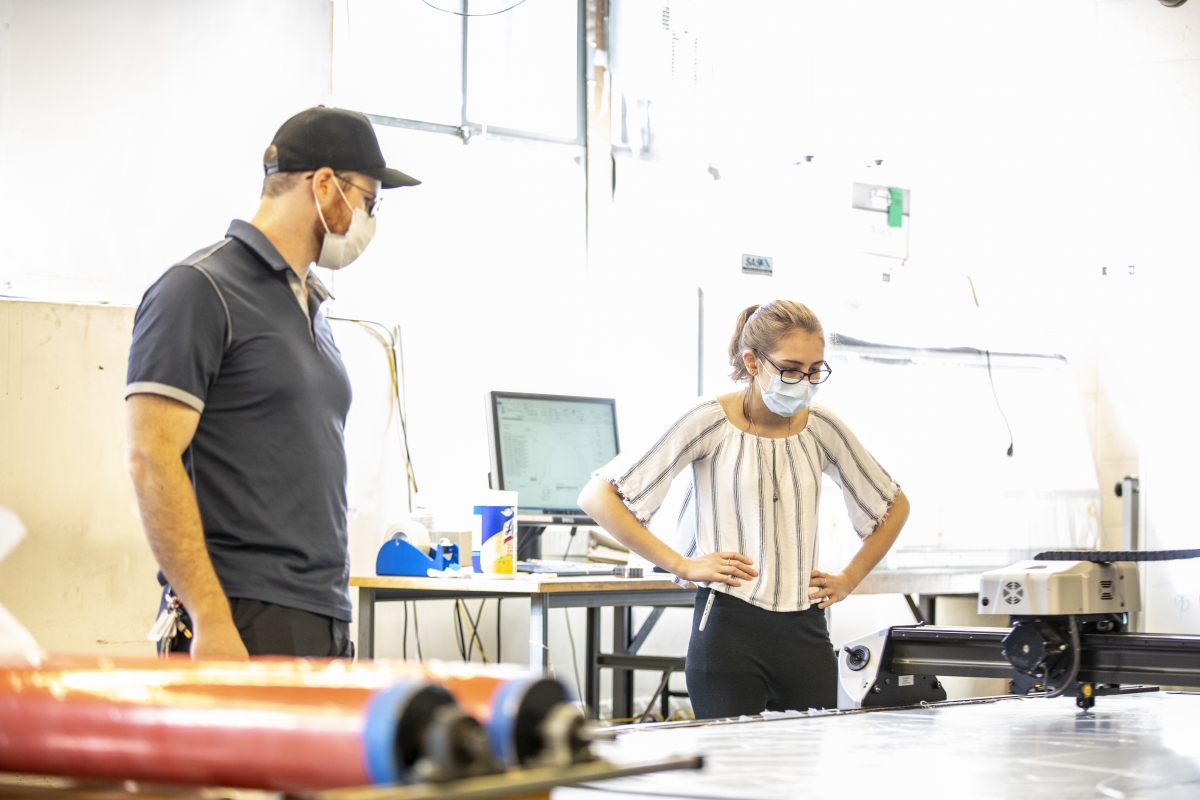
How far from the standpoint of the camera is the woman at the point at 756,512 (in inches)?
84.9

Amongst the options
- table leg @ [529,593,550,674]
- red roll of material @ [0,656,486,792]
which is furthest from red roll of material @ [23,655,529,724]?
table leg @ [529,593,550,674]

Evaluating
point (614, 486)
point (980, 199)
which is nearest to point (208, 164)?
point (614, 486)

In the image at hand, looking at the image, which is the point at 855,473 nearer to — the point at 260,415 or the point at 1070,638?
the point at 1070,638

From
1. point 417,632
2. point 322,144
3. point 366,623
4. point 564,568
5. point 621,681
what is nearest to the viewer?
point 322,144

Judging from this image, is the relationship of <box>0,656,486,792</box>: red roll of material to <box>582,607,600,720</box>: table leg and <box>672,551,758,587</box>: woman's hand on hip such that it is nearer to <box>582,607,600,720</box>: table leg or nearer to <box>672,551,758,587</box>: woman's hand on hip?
<box>672,551,758,587</box>: woman's hand on hip

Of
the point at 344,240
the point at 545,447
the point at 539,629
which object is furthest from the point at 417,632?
the point at 344,240

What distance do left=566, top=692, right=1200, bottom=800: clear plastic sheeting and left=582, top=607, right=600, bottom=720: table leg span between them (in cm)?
218

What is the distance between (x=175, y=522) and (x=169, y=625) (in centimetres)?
17

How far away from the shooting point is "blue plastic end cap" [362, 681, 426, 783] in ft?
2.11

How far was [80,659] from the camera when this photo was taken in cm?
83

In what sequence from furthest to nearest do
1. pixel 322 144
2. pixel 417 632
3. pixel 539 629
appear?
pixel 417 632, pixel 539 629, pixel 322 144

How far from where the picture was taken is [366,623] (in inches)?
126

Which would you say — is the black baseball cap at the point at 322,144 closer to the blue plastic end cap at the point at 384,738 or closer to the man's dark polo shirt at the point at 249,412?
the man's dark polo shirt at the point at 249,412

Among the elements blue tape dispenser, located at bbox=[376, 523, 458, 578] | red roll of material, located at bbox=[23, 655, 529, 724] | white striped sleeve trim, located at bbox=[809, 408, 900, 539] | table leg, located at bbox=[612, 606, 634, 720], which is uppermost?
white striped sleeve trim, located at bbox=[809, 408, 900, 539]
